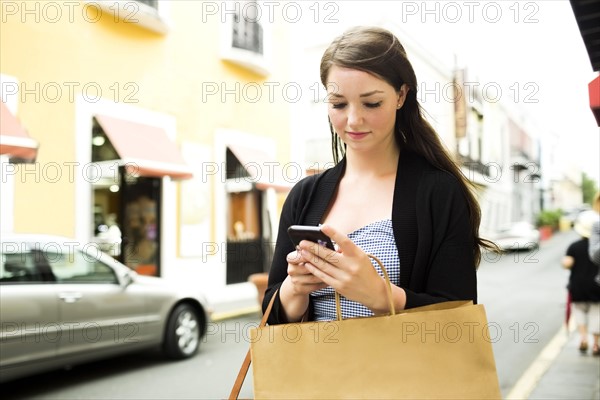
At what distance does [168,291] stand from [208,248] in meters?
4.42

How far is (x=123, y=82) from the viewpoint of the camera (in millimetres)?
9367

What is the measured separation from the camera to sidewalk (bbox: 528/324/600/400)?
4.72 m

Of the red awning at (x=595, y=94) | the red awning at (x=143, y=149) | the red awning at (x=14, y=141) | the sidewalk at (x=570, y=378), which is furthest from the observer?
the red awning at (x=143, y=149)

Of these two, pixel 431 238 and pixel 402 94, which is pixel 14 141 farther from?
pixel 431 238

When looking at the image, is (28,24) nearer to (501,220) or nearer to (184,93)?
(184,93)

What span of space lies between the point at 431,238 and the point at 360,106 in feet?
1.26

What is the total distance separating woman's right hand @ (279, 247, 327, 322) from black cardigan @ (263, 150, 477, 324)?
3 centimetres

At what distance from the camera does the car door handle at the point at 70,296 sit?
5.38m

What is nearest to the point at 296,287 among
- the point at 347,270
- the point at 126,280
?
the point at 347,270

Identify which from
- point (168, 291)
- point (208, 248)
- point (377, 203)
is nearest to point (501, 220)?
point (208, 248)

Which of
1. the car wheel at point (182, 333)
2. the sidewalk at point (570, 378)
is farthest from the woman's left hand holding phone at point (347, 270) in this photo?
the car wheel at point (182, 333)

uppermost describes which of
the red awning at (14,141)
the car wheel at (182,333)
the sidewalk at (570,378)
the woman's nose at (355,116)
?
the red awning at (14,141)

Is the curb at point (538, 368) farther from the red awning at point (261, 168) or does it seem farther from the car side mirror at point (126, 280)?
the red awning at point (261, 168)

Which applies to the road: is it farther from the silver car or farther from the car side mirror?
the car side mirror
